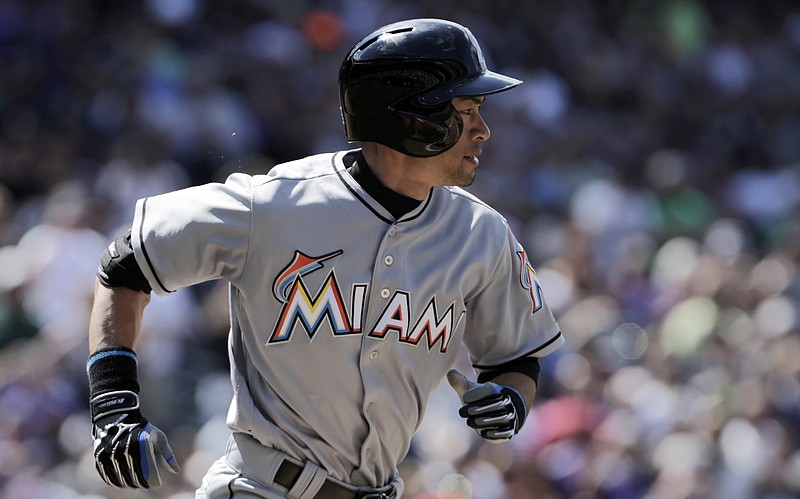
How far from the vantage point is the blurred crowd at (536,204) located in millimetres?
7273

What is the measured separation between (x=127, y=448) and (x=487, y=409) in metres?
1.00

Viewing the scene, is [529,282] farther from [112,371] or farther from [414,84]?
[112,371]

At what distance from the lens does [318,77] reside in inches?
414

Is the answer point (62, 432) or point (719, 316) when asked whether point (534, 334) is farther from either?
point (719, 316)

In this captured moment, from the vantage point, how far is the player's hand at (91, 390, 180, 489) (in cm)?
322

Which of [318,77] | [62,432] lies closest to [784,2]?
[318,77]

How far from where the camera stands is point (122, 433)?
3264 millimetres

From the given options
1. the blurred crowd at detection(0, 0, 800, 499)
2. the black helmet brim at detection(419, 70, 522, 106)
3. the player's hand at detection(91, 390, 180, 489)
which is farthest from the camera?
the blurred crowd at detection(0, 0, 800, 499)

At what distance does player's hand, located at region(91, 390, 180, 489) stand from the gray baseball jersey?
336mm

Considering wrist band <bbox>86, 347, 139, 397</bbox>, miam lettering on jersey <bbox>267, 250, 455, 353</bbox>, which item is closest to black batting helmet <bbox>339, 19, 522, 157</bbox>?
miam lettering on jersey <bbox>267, 250, 455, 353</bbox>

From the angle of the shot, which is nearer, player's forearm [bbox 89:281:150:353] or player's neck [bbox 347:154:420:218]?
player's forearm [bbox 89:281:150:353]

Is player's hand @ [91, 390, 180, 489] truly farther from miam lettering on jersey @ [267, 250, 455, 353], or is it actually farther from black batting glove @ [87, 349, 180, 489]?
miam lettering on jersey @ [267, 250, 455, 353]

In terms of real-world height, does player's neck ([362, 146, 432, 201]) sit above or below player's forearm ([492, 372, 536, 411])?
above

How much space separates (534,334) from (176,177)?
534cm
